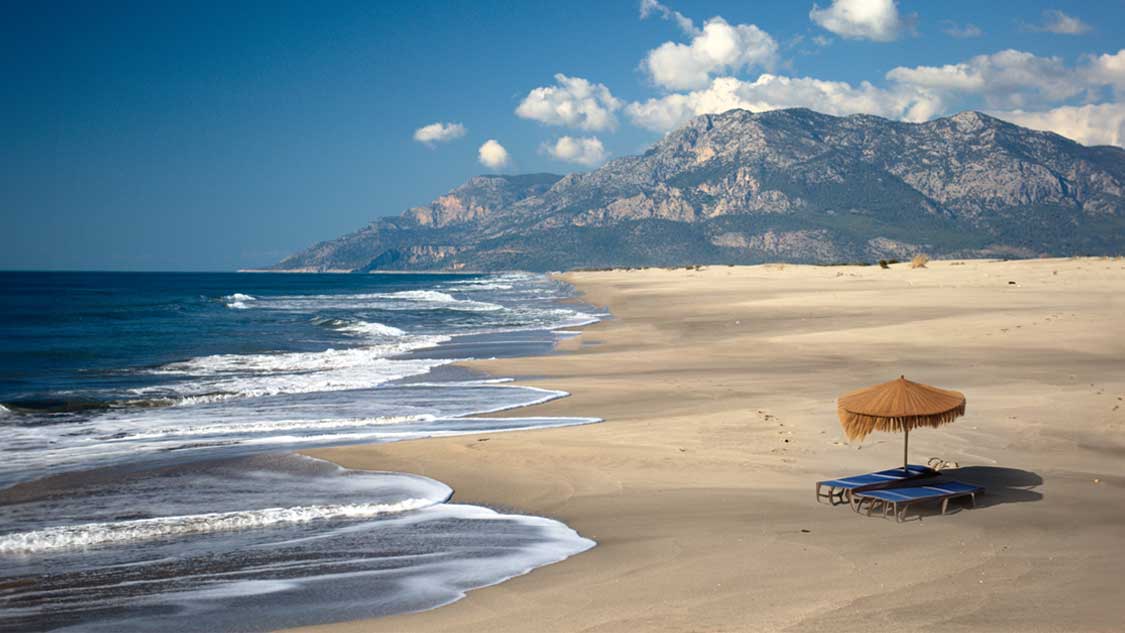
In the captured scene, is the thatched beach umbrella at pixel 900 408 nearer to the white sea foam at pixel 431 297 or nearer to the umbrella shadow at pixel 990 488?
the umbrella shadow at pixel 990 488

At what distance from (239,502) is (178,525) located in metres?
1.15

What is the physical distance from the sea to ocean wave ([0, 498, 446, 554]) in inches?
1.1

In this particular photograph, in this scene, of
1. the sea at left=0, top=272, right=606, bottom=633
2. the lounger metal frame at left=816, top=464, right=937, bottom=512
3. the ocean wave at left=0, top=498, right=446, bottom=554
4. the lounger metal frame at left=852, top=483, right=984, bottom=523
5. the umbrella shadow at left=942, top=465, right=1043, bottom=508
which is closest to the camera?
the sea at left=0, top=272, right=606, bottom=633

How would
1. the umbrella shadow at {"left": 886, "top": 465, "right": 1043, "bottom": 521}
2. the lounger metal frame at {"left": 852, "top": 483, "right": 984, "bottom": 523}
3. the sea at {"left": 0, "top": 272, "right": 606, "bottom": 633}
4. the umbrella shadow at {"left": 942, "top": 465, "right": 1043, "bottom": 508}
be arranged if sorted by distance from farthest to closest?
1. the umbrella shadow at {"left": 942, "top": 465, "right": 1043, "bottom": 508}
2. the umbrella shadow at {"left": 886, "top": 465, "right": 1043, "bottom": 521}
3. the lounger metal frame at {"left": 852, "top": 483, "right": 984, "bottom": 523}
4. the sea at {"left": 0, "top": 272, "right": 606, "bottom": 633}

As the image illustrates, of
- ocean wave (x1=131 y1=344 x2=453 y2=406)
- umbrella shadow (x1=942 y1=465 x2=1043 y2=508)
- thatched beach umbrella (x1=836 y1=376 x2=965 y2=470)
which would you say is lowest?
umbrella shadow (x1=942 y1=465 x2=1043 y2=508)

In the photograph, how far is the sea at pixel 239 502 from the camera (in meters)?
8.05

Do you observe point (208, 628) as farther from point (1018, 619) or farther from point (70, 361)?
point (70, 361)

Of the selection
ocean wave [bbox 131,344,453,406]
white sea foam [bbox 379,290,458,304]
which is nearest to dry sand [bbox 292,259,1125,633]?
ocean wave [bbox 131,344,453,406]

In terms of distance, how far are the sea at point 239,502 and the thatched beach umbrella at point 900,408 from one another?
3.96 metres

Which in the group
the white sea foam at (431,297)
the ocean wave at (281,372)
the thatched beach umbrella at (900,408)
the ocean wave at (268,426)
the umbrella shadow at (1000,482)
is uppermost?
the white sea foam at (431,297)

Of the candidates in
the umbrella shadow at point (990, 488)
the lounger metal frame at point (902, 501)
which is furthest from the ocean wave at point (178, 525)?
the umbrella shadow at point (990, 488)

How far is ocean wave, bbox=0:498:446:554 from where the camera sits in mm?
9875

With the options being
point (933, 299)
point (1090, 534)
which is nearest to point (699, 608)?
point (1090, 534)

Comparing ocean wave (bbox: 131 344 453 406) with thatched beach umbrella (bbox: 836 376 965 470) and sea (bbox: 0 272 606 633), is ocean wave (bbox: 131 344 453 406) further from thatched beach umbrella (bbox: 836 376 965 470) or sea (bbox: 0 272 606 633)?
thatched beach umbrella (bbox: 836 376 965 470)
